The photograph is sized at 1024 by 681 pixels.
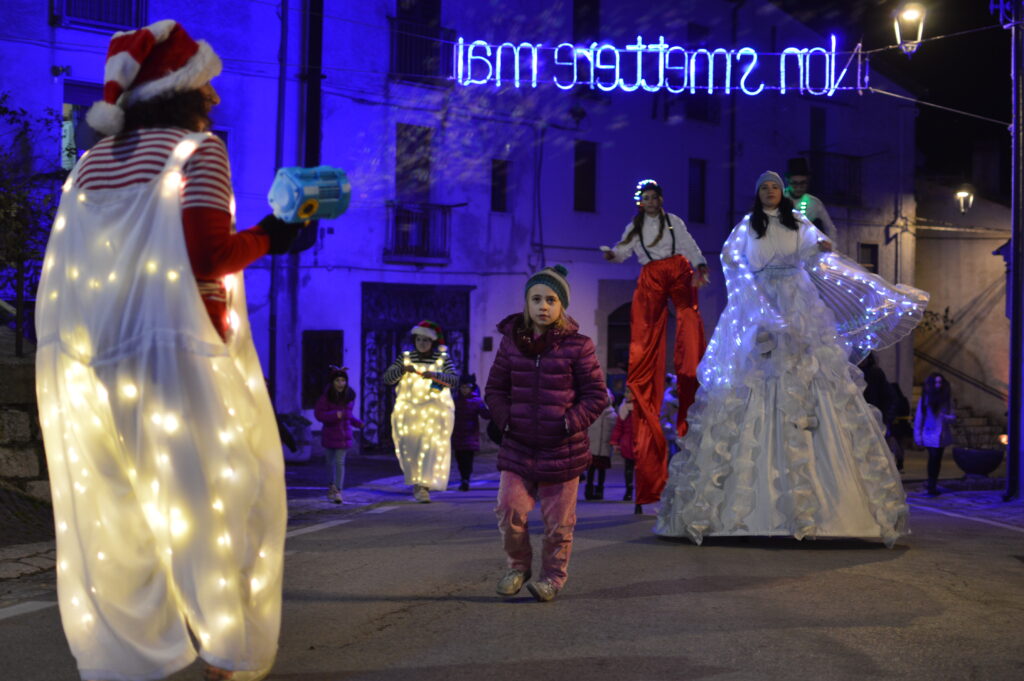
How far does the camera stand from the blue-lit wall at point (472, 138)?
25016 mm

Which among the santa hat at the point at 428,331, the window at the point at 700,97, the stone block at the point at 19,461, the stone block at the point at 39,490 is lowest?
the stone block at the point at 39,490

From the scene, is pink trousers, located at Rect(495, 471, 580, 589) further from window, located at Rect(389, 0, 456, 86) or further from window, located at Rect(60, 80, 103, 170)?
window, located at Rect(389, 0, 456, 86)

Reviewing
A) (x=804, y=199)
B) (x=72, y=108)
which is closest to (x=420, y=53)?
(x=72, y=108)

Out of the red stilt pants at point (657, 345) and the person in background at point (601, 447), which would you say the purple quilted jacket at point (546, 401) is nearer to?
the red stilt pants at point (657, 345)

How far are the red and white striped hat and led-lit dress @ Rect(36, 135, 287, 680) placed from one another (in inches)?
9.8

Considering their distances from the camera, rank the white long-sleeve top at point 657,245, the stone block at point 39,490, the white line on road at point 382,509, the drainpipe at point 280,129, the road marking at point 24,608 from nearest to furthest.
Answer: the road marking at point 24,608
the stone block at point 39,490
the white long-sleeve top at point 657,245
the white line on road at point 382,509
the drainpipe at point 280,129

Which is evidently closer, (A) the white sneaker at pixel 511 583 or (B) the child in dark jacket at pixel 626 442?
(A) the white sneaker at pixel 511 583

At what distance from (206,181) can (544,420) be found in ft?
10.2

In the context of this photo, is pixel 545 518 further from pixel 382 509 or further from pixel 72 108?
pixel 72 108

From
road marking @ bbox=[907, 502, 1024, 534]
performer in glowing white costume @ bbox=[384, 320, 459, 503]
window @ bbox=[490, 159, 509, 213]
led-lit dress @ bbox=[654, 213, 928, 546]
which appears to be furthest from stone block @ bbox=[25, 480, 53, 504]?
window @ bbox=[490, 159, 509, 213]

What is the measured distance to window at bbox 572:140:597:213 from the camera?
30.3 meters

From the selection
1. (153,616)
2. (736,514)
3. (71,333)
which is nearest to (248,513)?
(153,616)

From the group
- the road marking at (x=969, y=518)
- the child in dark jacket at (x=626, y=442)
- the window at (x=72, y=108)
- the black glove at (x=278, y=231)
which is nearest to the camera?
the black glove at (x=278, y=231)

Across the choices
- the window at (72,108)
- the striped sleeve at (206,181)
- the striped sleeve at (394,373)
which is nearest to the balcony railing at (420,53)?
the window at (72,108)
